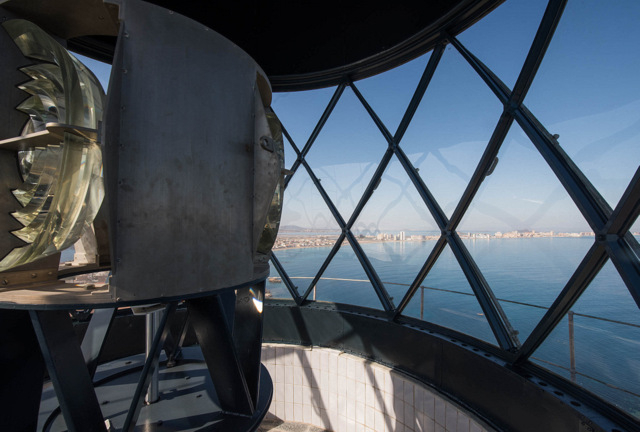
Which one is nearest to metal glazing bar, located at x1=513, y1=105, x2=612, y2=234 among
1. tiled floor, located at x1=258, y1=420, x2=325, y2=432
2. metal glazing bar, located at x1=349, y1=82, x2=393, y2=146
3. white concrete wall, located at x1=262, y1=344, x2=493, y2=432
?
metal glazing bar, located at x1=349, y1=82, x2=393, y2=146

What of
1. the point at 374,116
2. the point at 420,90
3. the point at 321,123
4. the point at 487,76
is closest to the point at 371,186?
the point at 374,116

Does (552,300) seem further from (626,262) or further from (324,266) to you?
(324,266)

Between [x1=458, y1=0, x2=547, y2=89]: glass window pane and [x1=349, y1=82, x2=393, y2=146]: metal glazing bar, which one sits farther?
[x1=349, y1=82, x2=393, y2=146]: metal glazing bar

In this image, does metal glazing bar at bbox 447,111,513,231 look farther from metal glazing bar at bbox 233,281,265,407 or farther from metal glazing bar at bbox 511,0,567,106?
metal glazing bar at bbox 233,281,265,407

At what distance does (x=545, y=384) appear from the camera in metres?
3.01

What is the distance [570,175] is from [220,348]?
146 inches

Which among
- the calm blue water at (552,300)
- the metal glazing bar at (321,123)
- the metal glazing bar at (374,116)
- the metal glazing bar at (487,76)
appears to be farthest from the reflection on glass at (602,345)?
the metal glazing bar at (321,123)

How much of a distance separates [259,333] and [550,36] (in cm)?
436

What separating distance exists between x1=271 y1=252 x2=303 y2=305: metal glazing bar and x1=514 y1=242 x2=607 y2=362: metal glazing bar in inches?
163

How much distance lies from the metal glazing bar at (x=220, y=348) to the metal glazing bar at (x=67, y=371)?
645 mm

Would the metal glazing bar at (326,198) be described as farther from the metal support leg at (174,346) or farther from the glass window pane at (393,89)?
the metal support leg at (174,346)

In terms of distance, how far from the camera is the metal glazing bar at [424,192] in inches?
175

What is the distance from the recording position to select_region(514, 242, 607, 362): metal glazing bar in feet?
8.68

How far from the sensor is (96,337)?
2.59m
